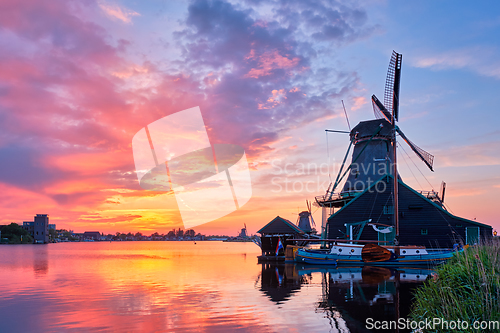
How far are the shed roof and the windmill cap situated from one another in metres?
17.3

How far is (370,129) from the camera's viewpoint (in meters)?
52.7

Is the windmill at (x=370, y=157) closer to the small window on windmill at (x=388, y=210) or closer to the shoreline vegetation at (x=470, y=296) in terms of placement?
the small window on windmill at (x=388, y=210)

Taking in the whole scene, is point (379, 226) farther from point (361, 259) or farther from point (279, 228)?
point (279, 228)

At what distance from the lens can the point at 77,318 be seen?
15.4 meters

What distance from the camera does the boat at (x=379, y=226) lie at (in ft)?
115

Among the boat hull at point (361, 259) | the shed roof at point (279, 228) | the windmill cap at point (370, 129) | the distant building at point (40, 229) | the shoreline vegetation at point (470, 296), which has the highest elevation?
the windmill cap at point (370, 129)

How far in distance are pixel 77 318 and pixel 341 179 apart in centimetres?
4203

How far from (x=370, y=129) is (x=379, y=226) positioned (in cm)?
1716

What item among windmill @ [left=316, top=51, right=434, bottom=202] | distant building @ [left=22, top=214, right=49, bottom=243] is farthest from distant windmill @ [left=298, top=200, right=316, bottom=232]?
distant building @ [left=22, top=214, right=49, bottom=243]

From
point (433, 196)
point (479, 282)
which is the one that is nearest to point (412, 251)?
point (433, 196)

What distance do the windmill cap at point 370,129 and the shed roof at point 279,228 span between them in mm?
17252

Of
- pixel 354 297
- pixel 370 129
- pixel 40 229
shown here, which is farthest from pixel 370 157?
pixel 40 229

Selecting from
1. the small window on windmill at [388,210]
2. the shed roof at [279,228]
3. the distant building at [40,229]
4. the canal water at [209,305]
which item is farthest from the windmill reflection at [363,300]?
the distant building at [40,229]

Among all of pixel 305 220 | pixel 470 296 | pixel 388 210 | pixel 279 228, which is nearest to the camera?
pixel 470 296
